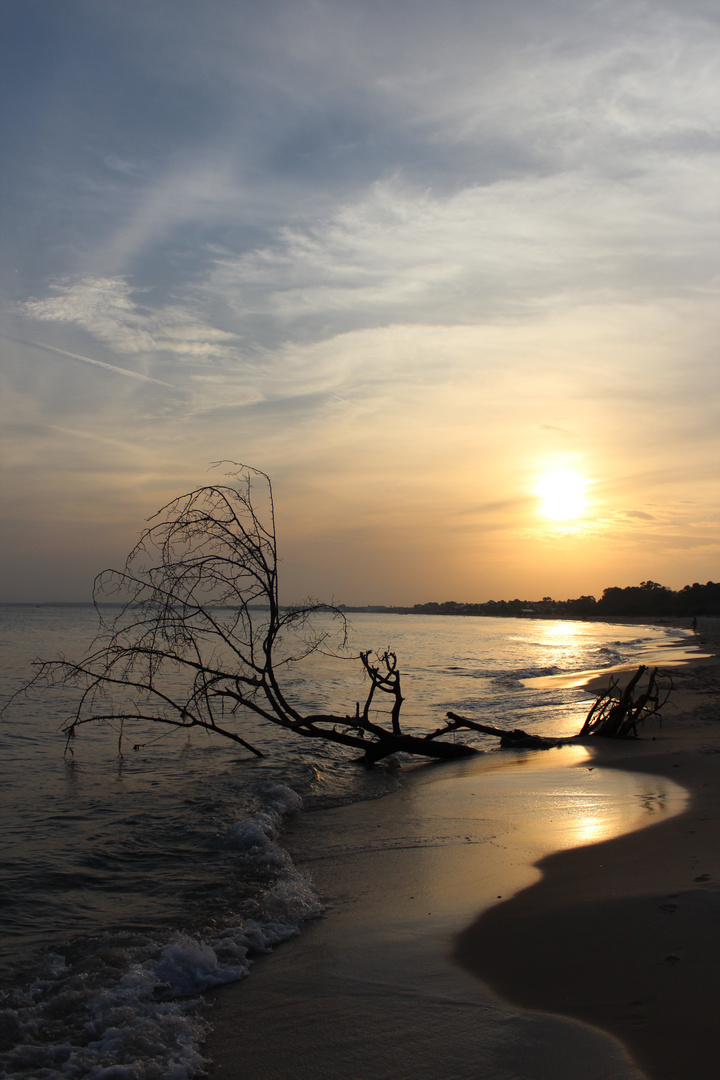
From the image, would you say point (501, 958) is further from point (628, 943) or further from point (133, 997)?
point (133, 997)

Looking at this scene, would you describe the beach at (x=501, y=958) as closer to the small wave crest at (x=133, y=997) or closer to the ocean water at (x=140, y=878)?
the small wave crest at (x=133, y=997)

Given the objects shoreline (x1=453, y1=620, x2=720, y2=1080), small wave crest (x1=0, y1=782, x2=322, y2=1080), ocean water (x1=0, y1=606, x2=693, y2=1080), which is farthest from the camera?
ocean water (x1=0, y1=606, x2=693, y2=1080)

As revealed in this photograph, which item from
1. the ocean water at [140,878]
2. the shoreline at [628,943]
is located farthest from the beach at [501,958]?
the ocean water at [140,878]

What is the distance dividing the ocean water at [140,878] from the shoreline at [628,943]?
1.66 metres

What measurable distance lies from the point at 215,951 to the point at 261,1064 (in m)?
1.46

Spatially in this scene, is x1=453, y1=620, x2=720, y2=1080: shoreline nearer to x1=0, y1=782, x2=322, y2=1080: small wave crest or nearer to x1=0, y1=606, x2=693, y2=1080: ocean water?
x1=0, y1=782, x2=322, y2=1080: small wave crest

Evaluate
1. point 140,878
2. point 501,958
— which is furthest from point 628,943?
point 140,878

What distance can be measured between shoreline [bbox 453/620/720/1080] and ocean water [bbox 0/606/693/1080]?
1662 millimetres

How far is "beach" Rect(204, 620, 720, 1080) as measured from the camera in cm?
311

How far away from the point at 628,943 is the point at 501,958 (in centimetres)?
74

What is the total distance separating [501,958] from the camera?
401cm

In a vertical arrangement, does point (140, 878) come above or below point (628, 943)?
below

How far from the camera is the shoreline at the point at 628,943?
3098mm

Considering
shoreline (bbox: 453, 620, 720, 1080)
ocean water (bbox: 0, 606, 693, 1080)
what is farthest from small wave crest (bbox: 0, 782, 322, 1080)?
shoreline (bbox: 453, 620, 720, 1080)
